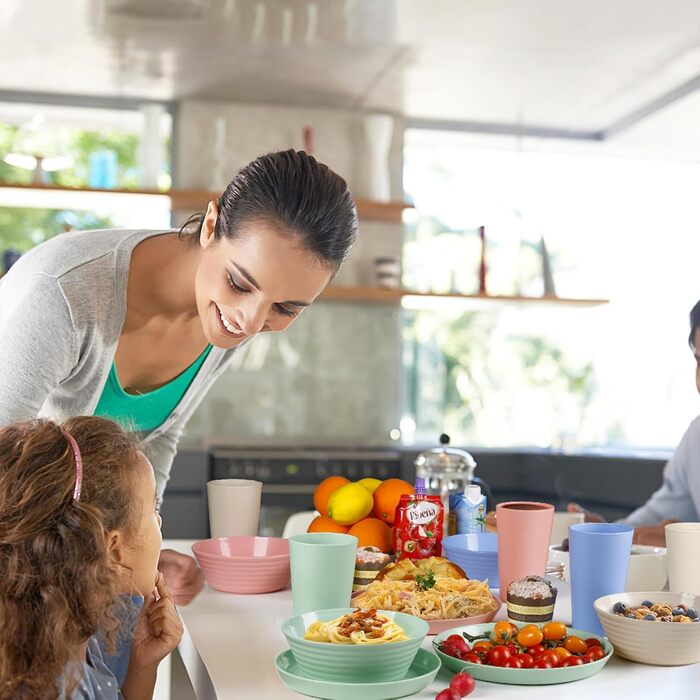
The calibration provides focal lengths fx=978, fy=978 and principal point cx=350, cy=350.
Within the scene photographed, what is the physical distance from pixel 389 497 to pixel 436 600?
0.35 m

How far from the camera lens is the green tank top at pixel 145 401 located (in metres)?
1.82

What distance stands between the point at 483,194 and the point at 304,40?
1650 millimetres

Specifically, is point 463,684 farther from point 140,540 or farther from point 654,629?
point 140,540

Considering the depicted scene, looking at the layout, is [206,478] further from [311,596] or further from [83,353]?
[311,596]

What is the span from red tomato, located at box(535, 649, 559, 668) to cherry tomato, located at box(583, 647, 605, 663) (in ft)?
0.12

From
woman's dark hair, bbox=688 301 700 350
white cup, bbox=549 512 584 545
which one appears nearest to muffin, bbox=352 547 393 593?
white cup, bbox=549 512 584 545

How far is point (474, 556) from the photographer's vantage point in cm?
165

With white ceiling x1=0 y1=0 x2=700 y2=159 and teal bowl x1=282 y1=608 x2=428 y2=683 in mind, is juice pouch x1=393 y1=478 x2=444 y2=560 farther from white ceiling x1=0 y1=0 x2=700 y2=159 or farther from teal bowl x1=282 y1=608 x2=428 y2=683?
white ceiling x1=0 y1=0 x2=700 y2=159

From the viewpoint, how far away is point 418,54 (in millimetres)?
4121

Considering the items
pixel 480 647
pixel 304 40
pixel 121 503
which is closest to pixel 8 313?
pixel 121 503

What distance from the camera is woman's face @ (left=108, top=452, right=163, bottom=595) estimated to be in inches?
46.7

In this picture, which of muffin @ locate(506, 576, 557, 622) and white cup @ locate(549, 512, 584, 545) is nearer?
muffin @ locate(506, 576, 557, 622)

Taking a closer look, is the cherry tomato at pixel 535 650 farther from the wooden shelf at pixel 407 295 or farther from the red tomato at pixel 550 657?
the wooden shelf at pixel 407 295

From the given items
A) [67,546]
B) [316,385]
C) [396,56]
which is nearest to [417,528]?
[67,546]
